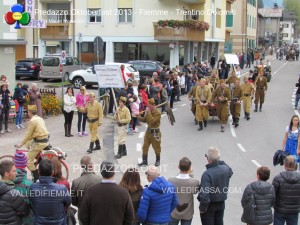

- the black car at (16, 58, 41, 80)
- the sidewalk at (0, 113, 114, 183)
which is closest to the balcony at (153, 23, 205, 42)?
the black car at (16, 58, 41, 80)

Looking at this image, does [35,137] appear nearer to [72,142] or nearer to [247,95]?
[72,142]

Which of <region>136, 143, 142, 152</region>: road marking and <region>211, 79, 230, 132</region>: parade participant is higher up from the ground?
<region>211, 79, 230, 132</region>: parade participant

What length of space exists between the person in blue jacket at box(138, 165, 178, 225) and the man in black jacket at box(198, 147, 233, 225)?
29.3 inches

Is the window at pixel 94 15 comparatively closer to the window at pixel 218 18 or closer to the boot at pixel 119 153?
the window at pixel 218 18

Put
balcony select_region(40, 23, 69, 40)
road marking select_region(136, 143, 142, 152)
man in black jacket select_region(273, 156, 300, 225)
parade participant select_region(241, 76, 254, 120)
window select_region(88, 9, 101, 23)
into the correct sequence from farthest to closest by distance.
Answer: balcony select_region(40, 23, 69, 40) < window select_region(88, 9, 101, 23) < parade participant select_region(241, 76, 254, 120) < road marking select_region(136, 143, 142, 152) < man in black jacket select_region(273, 156, 300, 225)

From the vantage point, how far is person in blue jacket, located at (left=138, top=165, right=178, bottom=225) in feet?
21.6

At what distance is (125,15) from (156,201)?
38881 millimetres

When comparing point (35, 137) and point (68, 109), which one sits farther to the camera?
point (68, 109)

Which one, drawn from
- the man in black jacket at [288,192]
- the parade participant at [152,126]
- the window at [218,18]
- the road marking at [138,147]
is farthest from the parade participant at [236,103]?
the window at [218,18]

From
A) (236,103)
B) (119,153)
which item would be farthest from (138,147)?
(236,103)

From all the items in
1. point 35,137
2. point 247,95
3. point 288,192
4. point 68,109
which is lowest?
point 288,192

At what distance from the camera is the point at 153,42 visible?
43969mm

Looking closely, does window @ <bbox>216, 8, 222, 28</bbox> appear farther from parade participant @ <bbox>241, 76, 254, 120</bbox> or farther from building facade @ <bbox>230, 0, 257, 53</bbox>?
parade participant @ <bbox>241, 76, 254, 120</bbox>

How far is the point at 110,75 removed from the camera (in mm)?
16672
